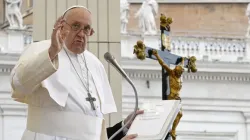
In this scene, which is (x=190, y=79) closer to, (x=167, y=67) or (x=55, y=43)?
(x=167, y=67)

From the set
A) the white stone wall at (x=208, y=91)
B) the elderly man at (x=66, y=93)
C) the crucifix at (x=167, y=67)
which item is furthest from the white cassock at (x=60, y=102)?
the white stone wall at (x=208, y=91)

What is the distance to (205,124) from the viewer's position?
51.8 ft

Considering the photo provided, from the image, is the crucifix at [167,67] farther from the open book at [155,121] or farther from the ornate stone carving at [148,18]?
the ornate stone carving at [148,18]

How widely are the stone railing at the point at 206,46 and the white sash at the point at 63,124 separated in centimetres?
1220

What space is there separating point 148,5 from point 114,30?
11.2 m

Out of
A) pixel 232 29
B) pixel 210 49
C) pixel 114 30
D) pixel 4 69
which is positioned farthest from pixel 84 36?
pixel 232 29

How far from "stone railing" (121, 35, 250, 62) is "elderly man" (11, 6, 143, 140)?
39.9 ft

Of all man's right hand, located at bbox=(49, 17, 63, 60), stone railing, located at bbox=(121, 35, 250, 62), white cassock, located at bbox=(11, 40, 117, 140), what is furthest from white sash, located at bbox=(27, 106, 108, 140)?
stone railing, located at bbox=(121, 35, 250, 62)

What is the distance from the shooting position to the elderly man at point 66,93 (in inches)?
143

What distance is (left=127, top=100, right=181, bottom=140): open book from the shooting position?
362cm

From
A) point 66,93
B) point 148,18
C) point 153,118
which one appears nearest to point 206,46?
point 148,18

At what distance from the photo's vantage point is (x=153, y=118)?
3750 millimetres

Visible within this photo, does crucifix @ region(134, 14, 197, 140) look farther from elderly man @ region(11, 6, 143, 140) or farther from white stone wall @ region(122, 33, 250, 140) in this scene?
white stone wall @ region(122, 33, 250, 140)

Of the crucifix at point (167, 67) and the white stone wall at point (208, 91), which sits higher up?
the crucifix at point (167, 67)
